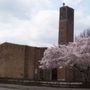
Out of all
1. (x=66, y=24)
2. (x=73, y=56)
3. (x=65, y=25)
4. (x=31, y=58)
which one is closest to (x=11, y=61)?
(x=31, y=58)

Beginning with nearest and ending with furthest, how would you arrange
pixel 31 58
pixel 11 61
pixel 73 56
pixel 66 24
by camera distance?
pixel 73 56 < pixel 66 24 < pixel 31 58 < pixel 11 61

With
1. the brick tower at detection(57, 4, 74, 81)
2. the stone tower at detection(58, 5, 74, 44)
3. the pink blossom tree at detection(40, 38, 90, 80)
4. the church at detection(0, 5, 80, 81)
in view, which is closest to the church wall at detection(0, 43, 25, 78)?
the church at detection(0, 5, 80, 81)

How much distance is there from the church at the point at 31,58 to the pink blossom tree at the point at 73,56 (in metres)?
14.8

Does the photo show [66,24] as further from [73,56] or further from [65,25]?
[73,56]

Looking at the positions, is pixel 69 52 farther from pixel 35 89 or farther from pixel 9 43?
pixel 9 43

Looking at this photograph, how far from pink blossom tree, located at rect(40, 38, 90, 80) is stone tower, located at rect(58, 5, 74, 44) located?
16015 mm

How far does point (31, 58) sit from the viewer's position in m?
69.0

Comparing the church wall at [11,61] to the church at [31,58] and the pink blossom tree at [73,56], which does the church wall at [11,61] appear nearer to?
the church at [31,58]

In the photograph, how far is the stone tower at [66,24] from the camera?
65438 millimetres

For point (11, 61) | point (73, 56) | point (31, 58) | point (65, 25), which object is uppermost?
point (65, 25)

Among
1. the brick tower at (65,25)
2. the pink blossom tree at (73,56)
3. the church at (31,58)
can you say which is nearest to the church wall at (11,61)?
the church at (31,58)

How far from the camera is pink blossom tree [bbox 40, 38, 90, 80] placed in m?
42.0

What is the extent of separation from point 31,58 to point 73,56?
26.4m

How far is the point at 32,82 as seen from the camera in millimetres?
46250
